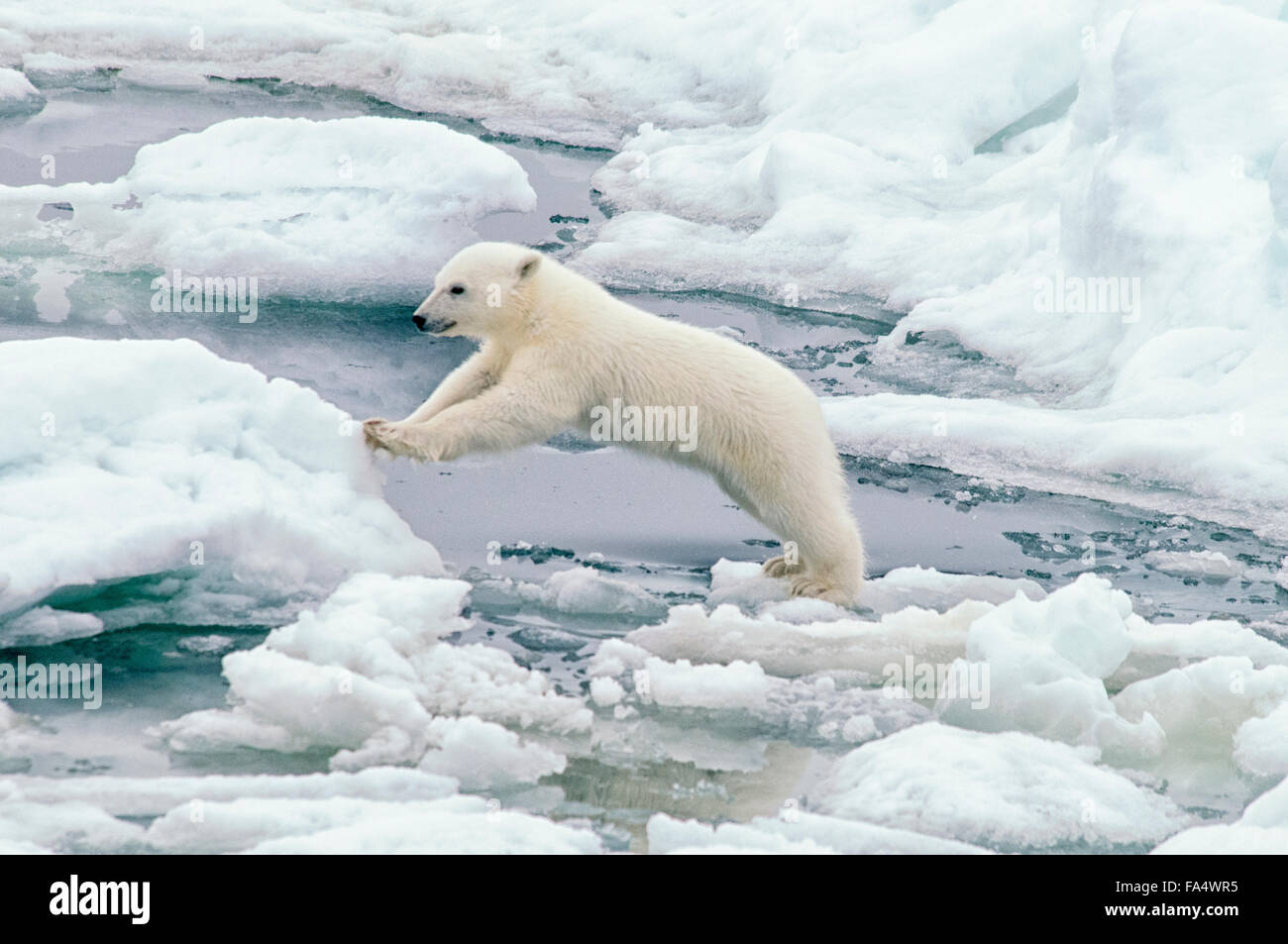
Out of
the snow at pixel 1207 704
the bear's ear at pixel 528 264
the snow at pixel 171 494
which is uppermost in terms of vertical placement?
the bear's ear at pixel 528 264

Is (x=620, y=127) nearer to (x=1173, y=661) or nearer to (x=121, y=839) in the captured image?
(x=1173, y=661)

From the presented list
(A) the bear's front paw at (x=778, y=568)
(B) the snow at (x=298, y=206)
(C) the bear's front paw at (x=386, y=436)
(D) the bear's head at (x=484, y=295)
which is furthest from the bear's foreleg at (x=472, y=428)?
(B) the snow at (x=298, y=206)

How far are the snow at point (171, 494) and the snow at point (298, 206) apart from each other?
2.86 meters

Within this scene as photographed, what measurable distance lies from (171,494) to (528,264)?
1.35m

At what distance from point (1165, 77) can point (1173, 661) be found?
153 inches

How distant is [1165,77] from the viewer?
7227 millimetres

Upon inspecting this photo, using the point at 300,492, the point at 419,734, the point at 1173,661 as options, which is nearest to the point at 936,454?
the point at 1173,661

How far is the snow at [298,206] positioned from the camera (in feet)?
24.8

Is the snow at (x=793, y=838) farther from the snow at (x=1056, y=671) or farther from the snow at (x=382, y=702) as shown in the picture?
the snow at (x=1056, y=671)

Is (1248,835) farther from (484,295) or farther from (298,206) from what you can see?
(298,206)

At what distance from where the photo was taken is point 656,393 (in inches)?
185

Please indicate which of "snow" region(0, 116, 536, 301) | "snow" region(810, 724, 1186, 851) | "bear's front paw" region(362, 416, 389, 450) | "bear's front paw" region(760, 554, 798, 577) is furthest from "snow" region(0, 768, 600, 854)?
"snow" region(0, 116, 536, 301)

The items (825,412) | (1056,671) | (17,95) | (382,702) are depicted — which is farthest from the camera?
(17,95)

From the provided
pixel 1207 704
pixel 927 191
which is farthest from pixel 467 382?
pixel 927 191
